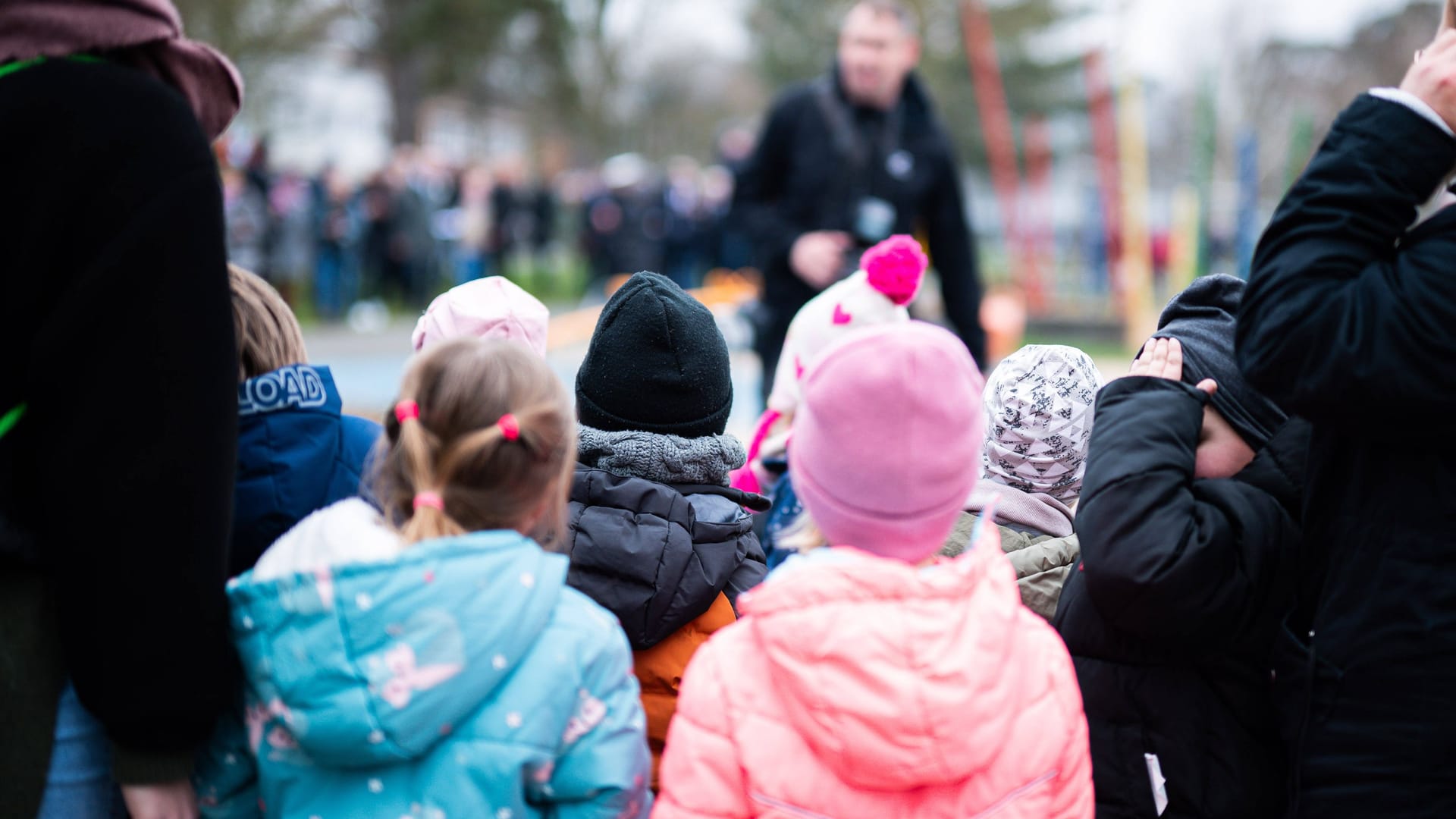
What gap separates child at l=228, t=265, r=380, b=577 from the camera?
2072 millimetres

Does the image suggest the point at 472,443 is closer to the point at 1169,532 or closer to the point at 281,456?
the point at 281,456

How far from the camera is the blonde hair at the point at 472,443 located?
1.92m

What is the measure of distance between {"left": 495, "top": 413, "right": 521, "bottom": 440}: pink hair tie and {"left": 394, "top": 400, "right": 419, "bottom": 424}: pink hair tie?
0.42 ft

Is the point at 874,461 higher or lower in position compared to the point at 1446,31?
lower

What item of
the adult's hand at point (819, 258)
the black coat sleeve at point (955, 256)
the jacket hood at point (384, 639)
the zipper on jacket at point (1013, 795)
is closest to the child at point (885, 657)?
the zipper on jacket at point (1013, 795)

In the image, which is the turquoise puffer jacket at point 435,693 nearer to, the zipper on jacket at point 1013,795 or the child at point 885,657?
the child at point 885,657

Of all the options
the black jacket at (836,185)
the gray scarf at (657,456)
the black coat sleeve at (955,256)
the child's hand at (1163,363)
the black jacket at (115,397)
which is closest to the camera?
the black jacket at (115,397)

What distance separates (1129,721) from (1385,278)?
0.86 meters

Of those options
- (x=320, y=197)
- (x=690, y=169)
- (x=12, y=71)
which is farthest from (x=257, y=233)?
(x=12, y=71)

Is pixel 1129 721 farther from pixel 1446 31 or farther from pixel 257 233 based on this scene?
pixel 257 233

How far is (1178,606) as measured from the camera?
6.79 ft

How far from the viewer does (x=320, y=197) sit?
18938 mm

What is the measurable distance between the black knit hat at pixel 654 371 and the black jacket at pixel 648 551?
230 millimetres

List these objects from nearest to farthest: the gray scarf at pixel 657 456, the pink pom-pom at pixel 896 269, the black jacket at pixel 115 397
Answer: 1. the black jacket at pixel 115 397
2. the gray scarf at pixel 657 456
3. the pink pom-pom at pixel 896 269
